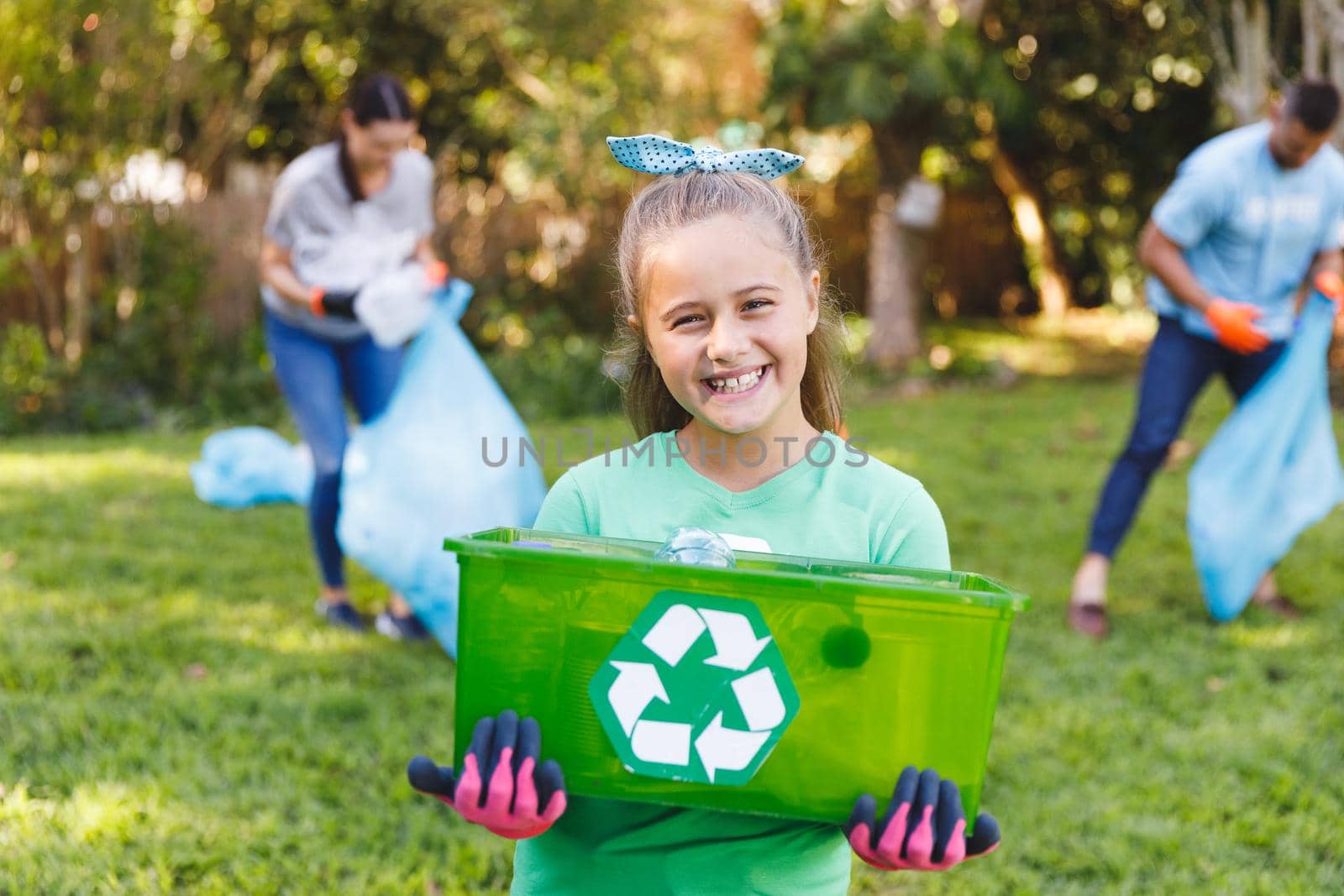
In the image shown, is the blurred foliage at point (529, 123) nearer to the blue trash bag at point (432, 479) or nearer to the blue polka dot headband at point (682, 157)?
the blue trash bag at point (432, 479)

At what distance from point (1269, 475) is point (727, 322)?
2949mm

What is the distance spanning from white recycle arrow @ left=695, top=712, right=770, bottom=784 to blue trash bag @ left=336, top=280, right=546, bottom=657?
2159 mm

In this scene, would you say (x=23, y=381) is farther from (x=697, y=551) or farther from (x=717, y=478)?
(x=697, y=551)

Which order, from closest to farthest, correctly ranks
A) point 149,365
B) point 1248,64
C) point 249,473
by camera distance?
point 249,473 < point 149,365 < point 1248,64

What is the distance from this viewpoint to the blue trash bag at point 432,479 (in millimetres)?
3281

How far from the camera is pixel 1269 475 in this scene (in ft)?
12.1

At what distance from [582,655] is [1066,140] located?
12.3 metres

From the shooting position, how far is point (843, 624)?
1078 millimetres

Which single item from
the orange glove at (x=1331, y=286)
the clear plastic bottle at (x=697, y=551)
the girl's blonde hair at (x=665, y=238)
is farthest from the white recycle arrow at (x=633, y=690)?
the orange glove at (x=1331, y=286)

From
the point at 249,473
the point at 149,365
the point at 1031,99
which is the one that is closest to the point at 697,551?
the point at 249,473

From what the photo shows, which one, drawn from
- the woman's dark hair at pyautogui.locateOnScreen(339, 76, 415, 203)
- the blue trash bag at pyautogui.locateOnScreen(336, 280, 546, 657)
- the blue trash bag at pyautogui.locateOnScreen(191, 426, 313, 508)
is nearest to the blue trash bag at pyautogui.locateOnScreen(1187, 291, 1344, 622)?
the blue trash bag at pyautogui.locateOnScreen(336, 280, 546, 657)

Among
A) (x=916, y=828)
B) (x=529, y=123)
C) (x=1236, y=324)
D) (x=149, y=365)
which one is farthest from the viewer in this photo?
(x=529, y=123)

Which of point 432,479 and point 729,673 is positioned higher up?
point 729,673

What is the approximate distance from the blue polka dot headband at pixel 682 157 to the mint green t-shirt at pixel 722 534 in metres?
0.34
